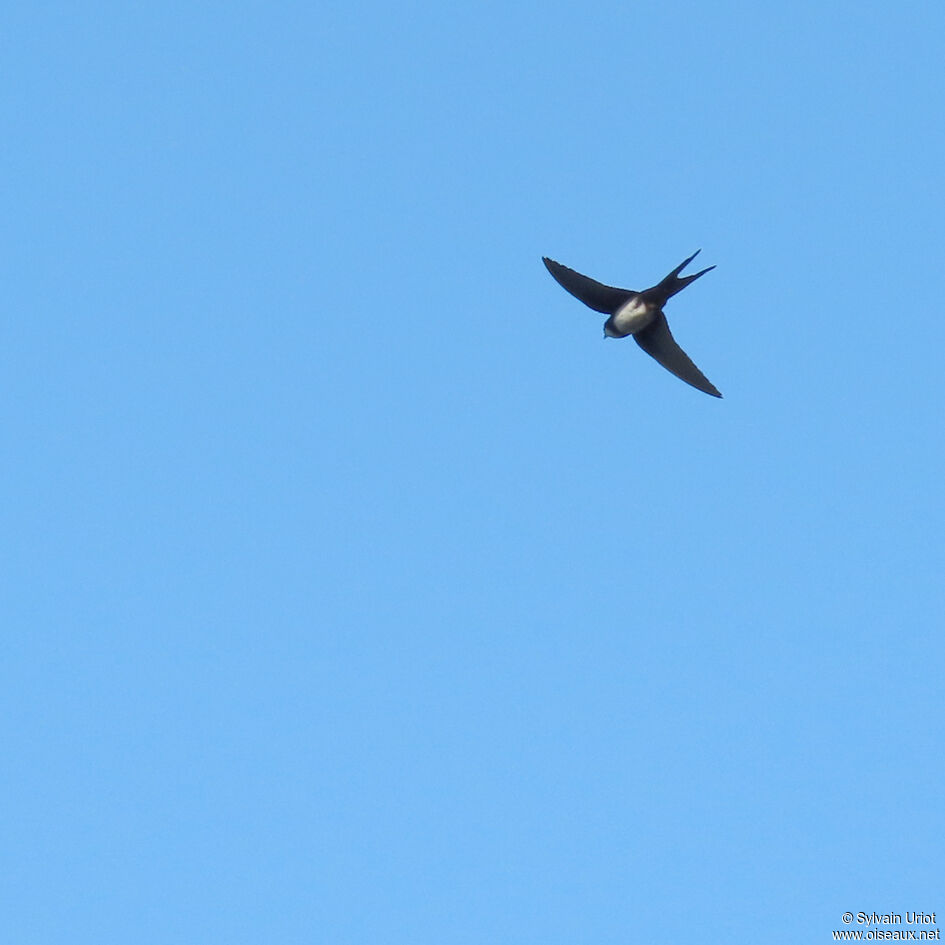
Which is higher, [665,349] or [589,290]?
[589,290]

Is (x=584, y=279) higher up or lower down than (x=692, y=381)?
higher up

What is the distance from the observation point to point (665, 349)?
35.8 m

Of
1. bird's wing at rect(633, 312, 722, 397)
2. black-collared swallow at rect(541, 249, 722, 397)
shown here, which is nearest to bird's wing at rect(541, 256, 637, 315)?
black-collared swallow at rect(541, 249, 722, 397)

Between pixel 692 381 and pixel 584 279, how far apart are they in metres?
3.64

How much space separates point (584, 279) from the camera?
35.9 m

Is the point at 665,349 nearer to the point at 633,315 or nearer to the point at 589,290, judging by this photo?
the point at 633,315

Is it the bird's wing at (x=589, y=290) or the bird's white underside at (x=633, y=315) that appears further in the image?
the bird's wing at (x=589, y=290)

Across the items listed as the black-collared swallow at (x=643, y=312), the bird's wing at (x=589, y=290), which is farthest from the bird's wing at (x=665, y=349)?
the bird's wing at (x=589, y=290)

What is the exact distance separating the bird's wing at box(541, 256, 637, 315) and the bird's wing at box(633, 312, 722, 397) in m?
0.95

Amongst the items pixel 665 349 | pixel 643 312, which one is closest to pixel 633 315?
pixel 643 312

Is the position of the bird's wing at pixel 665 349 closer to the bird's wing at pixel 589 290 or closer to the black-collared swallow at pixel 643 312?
the black-collared swallow at pixel 643 312

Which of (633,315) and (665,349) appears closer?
(633,315)

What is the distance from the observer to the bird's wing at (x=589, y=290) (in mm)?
35656

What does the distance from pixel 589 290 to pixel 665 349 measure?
2.35 m
